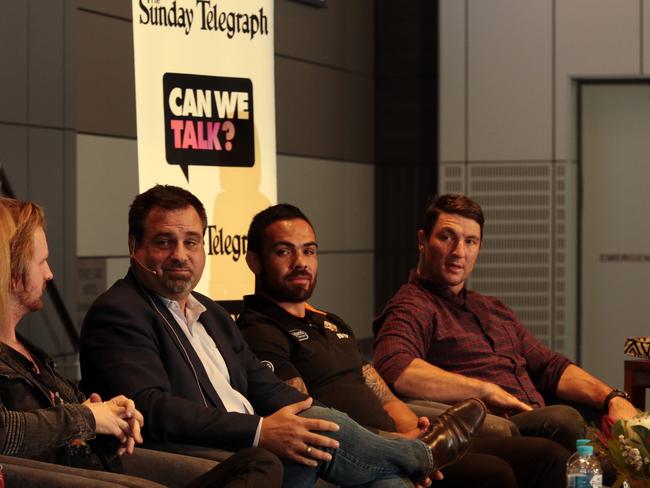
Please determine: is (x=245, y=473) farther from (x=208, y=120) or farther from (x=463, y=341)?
(x=208, y=120)

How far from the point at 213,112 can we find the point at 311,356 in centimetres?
137

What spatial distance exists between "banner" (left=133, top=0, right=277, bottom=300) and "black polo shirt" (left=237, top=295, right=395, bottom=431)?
0.96 meters

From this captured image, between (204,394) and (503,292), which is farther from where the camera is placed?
(503,292)

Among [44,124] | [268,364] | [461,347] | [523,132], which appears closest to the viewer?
[268,364]

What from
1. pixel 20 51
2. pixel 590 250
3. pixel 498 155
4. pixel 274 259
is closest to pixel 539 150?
pixel 498 155

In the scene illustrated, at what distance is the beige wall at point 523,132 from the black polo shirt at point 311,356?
460cm

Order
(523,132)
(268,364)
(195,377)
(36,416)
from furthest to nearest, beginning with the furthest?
(523,132)
(268,364)
(195,377)
(36,416)

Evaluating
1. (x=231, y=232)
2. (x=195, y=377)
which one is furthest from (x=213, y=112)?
(x=195, y=377)

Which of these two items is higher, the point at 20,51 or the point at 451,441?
the point at 20,51

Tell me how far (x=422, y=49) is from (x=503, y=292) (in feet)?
6.20

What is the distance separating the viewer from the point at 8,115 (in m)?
5.80

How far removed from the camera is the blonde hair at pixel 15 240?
2564mm

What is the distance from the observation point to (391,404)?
3.76 m

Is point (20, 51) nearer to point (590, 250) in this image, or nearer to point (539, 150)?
point (539, 150)
